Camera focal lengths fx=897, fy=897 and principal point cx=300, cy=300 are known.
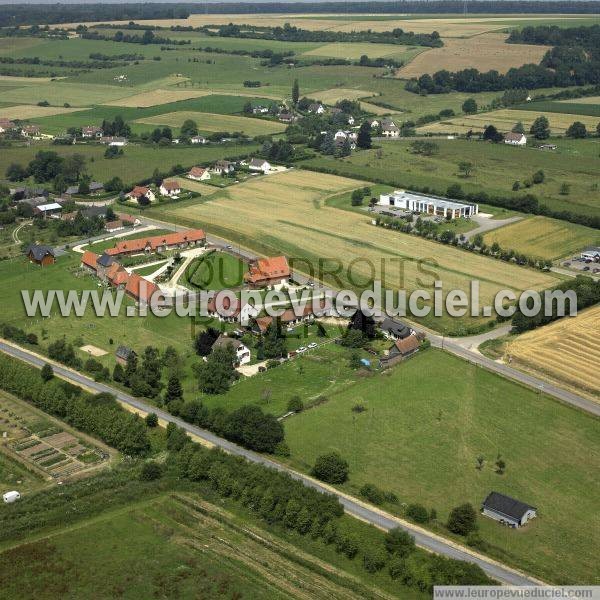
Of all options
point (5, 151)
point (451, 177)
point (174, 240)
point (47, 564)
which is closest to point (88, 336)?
point (174, 240)

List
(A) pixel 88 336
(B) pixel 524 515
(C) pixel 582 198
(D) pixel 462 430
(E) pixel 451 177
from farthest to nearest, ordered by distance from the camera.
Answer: (E) pixel 451 177
(C) pixel 582 198
(A) pixel 88 336
(D) pixel 462 430
(B) pixel 524 515

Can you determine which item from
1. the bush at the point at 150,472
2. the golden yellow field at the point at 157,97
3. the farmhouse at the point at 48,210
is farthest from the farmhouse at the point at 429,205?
the golden yellow field at the point at 157,97

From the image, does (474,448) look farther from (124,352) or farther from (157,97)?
(157,97)

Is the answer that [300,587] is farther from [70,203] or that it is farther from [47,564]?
[70,203]

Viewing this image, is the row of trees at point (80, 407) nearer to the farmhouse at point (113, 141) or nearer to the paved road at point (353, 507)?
the paved road at point (353, 507)

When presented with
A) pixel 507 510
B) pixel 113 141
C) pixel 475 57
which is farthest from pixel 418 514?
pixel 475 57

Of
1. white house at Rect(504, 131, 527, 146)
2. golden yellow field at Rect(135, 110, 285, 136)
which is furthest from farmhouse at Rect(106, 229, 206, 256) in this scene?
white house at Rect(504, 131, 527, 146)

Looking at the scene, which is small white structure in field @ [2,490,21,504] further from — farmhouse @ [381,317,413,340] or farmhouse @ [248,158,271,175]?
farmhouse @ [248,158,271,175]
